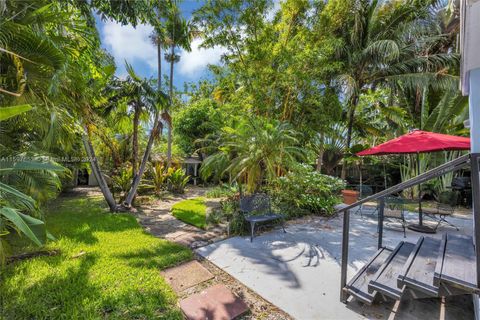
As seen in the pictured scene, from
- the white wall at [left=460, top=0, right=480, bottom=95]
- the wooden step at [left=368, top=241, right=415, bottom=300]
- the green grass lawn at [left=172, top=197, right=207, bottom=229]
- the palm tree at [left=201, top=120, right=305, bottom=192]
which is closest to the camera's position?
the white wall at [left=460, top=0, right=480, bottom=95]

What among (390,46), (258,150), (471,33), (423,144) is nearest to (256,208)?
(258,150)

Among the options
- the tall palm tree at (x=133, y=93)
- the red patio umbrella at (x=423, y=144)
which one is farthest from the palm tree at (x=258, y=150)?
the tall palm tree at (x=133, y=93)

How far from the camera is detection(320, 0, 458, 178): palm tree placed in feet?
29.6

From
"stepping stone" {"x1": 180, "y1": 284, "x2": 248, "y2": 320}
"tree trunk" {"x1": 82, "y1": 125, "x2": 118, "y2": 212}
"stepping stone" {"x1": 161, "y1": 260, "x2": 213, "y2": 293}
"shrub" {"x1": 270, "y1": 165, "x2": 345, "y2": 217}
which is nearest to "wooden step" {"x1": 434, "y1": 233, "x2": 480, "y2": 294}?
"stepping stone" {"x1": 180, "y1": 284, "x2": 248, "y2": 320}

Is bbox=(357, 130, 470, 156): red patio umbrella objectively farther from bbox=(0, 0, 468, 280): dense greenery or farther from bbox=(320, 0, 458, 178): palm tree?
bbox=(320, 0, 458, 178): palm tree

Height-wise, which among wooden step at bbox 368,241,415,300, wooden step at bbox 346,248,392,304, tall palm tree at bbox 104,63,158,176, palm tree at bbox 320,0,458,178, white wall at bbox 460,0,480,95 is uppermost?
palm tree at bbox 320,0,458,178

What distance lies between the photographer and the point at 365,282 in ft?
8.76

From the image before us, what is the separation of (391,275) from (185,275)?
2772 millimetres

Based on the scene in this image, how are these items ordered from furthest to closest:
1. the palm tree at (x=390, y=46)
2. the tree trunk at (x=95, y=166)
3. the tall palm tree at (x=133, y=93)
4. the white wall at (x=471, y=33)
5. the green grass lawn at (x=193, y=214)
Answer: the palm tree at (x=390, y=46), the tall palm tree at (x=133, y=93), the tree trunk at (x=95, y=166), the green grass lawn at (x=193, y=214), the white wall at (x=471, y=33)

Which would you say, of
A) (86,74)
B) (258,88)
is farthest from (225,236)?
(86,74)

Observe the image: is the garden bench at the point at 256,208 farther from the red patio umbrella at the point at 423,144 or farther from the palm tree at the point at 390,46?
the palm tree at the point at 390,46

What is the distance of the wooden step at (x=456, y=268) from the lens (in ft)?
6.81

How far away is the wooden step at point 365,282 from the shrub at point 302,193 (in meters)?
3.50

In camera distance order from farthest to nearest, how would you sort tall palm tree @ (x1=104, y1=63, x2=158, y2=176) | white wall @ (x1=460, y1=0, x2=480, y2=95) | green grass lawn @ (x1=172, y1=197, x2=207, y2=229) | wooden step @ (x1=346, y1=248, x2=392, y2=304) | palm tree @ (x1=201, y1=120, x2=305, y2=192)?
tall palm tree @ (x1=104, y1=63, x2=158, y2=176) → green grass lawn @ (x1=172, y1=197, x2=207, y2=229) → palm tree @ (x1=201, y1=120, x2=305, y2=192) → wooden step @ (x1=346, y1=248, x2=392, y2=304) → white wall @ (x1=460, y1=0, x2=480, y2=95)
